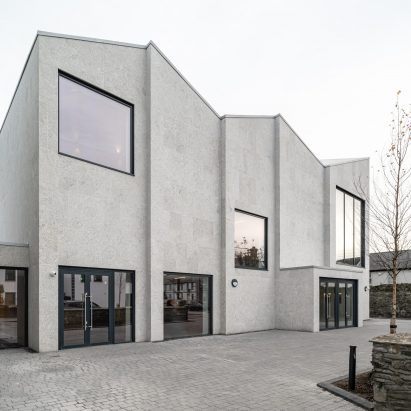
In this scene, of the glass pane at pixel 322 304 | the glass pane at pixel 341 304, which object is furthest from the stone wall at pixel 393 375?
the glass pane at pixel 341 304

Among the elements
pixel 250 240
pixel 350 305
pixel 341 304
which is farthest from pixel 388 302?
pixel 250 240

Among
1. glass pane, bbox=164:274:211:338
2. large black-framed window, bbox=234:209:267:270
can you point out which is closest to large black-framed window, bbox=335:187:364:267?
large black-framed window, bbox=234:209:267:270

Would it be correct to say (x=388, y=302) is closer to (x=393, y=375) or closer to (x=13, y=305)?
(x=393, y=375)

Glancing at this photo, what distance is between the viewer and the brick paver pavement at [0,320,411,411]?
6.10 m

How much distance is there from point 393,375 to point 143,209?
30.3ft

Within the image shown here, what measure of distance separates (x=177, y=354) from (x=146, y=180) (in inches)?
228

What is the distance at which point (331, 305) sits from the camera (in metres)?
17.9

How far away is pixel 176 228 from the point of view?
13859 mm

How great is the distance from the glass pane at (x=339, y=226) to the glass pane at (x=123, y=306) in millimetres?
14040

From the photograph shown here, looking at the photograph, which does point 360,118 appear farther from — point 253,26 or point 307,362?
point 307,362

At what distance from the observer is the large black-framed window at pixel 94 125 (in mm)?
11602

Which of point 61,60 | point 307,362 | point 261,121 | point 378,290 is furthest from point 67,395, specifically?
point 378,290

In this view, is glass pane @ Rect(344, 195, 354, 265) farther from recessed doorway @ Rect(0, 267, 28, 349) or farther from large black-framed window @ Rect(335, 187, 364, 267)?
recessed doorway @ Rect(0, 267, 28, 349)

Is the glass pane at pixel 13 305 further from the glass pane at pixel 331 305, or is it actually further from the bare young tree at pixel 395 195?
the glass pane at pixel 331 305
